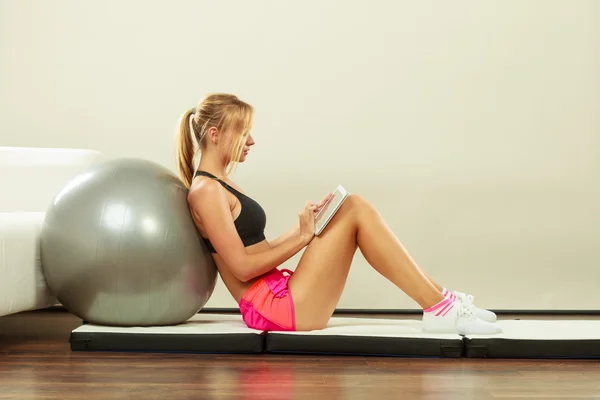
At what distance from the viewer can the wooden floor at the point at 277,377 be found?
7.23ft

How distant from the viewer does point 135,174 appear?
2.95 m

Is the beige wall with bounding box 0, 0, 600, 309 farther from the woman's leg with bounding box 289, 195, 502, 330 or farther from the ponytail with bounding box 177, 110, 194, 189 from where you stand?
the woman's leg with bounding box 289, 195, 502, 330

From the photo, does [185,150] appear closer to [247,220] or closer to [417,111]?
[247,220]

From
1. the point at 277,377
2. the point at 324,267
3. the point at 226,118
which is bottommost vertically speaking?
the point at 277,377

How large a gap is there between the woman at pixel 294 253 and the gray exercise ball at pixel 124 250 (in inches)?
4.6

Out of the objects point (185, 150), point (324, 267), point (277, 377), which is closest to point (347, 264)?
point (324, 267)

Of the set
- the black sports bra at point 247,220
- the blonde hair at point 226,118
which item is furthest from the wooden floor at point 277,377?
the blonde hair at point 226,118

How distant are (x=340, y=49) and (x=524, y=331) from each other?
2060mm

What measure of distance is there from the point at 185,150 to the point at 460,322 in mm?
1237

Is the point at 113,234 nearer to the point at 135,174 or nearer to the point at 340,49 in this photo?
the point at 135,174

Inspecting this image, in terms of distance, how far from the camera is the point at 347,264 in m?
2.88

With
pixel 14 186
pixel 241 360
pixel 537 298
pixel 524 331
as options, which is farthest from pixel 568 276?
pixel 14 186

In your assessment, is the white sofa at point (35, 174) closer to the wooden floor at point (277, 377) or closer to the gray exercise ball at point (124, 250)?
the gray exercise ball at point (124, 250)

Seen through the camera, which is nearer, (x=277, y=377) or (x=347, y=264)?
(x=277, y=377)
